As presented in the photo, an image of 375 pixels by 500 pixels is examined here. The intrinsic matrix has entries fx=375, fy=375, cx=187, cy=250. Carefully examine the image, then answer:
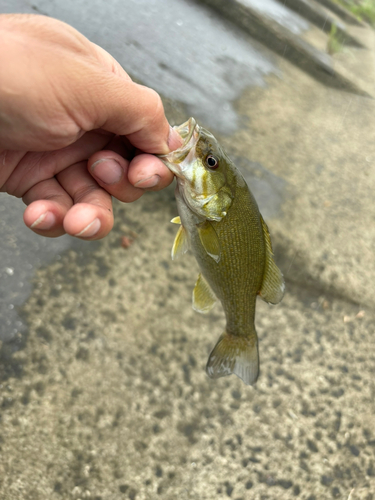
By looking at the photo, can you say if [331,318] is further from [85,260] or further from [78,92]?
[78,92]

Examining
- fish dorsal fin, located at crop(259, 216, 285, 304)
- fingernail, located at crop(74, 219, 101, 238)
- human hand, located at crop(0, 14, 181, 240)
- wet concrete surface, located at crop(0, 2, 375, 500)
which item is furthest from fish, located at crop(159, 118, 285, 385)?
wet concrete surface, located at crop(0, 2, 375, 500)

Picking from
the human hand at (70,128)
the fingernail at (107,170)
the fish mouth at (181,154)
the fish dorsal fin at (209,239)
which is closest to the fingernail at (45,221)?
the human hand at (70,128)

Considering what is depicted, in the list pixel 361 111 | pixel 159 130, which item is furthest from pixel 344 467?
pixel 361 111

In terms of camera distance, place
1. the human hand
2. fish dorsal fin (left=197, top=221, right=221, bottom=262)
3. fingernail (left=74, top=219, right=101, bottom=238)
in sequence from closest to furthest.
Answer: the human hand
fingernail (left=74, top=219, right=101, bottom=238)
fish dorsal fin (left=197, top=221, right=221, bottom=262)

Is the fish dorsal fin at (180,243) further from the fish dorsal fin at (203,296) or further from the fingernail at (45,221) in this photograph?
the fingernail at (45,221)

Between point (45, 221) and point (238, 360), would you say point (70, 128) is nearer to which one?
point (45, 221)

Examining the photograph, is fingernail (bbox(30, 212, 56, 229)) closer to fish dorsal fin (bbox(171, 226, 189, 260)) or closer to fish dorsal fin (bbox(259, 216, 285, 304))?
fish dorsal fin (bbox(171, 226, 189, 260))

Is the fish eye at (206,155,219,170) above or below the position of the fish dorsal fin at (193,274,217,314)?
above
